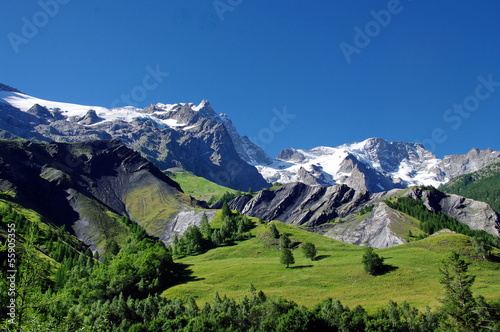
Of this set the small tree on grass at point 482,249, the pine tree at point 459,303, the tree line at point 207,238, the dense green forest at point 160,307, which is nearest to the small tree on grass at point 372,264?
the dense green forest at point 160,307

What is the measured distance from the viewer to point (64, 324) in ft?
74.4

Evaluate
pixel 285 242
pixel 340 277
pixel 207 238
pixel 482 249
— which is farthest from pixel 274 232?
pixel 482 249

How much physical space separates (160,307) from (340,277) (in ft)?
167

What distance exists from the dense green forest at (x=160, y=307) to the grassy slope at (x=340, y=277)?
25.6ft

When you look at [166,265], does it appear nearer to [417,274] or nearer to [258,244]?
[258,244]

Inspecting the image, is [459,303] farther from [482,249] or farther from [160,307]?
[482,249]

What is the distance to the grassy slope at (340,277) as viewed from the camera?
85188mm

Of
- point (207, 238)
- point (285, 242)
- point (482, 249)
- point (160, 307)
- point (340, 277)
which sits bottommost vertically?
point (160, 307)

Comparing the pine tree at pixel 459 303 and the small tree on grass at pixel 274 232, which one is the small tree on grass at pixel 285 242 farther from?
the pine tree at pixel 459 303

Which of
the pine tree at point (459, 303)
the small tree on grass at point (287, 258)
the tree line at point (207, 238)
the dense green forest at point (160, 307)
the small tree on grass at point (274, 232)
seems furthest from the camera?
the tree line at point (207, 238)

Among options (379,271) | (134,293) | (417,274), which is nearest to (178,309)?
(134,293)

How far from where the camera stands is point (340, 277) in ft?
331

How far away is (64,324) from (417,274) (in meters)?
97.0

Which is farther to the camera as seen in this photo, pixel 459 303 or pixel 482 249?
pixel 482 249
